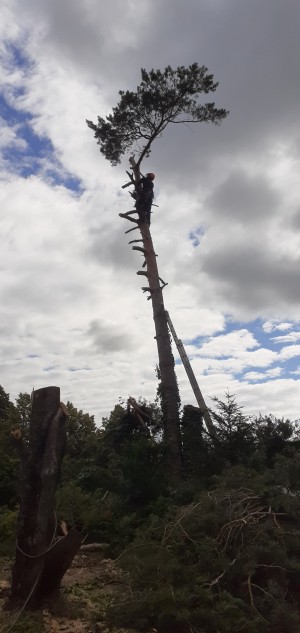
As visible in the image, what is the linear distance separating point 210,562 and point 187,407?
7.19 m

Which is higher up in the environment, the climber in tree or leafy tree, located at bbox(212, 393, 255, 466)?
the climber in tree

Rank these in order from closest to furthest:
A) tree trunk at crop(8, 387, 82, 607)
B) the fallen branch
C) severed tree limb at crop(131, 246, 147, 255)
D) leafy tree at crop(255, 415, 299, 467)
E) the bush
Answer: tree trunk at crop(8, 387, 82, 607) → the bush → the fallen branch → leafy tree at crop(255, 415, 299, 467) → severed tree limb at crop(131, 246, 147, 255)

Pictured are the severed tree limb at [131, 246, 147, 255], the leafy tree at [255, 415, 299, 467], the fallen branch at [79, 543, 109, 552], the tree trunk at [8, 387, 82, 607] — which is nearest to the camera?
the tree trunk at [8, 387, 82, 607]

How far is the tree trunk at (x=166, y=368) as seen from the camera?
13.1m

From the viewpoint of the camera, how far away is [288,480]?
26.6 ft

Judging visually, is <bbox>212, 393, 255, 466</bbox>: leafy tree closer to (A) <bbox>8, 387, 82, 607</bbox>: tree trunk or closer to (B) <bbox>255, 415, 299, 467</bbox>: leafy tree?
(B) <bbox>255, 415, 299, 467</bbox>: leafy tree

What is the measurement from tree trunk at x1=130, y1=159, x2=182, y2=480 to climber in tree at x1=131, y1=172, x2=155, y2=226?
61cm

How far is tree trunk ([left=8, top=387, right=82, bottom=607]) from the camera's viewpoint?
20.0 ft

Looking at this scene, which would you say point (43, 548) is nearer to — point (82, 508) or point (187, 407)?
point (82, 508)

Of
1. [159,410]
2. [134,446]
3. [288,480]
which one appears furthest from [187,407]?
[288,480]

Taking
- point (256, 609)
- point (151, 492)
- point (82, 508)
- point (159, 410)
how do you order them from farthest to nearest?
point (159, 410)
point (151, 492)
point (82, 508)
point (256, 609)

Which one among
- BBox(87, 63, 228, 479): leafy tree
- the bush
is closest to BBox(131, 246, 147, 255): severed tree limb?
BBox(87, 63, 228, 479): leafy tree

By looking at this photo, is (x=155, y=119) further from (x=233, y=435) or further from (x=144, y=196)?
(x=233, y=435)

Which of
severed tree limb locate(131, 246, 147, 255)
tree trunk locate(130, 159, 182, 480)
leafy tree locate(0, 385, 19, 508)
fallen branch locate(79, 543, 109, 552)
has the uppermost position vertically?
severed tree limb locate(131, 246, 147, 255)
